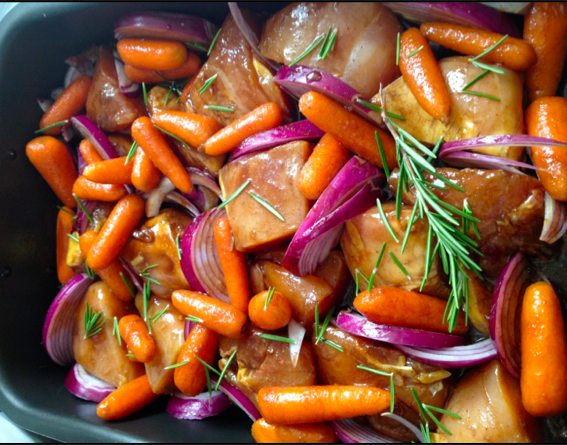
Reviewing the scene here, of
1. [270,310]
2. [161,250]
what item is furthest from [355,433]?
[161,250]

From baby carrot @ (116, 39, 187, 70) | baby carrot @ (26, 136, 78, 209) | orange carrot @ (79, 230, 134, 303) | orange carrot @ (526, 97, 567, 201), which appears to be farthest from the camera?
baby carrot @ (26, 136, 78, 209)

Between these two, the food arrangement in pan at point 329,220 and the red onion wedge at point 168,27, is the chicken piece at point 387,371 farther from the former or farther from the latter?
the red onion wedge at point 168,27

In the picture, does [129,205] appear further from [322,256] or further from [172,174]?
[322,256]

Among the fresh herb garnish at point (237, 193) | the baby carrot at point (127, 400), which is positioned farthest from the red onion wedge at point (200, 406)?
the fresh herb garnish at point (237, 193)

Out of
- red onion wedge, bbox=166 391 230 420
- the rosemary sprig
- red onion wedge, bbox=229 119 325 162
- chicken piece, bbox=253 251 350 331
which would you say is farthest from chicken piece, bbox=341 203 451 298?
the rosemary sprig

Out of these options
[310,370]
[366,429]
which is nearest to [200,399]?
[310,370]

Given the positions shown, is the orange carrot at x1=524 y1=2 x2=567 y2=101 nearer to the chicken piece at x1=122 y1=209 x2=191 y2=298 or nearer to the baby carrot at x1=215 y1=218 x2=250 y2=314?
the baby carrot at x1=215 y1=218 x2=250 y2=314
